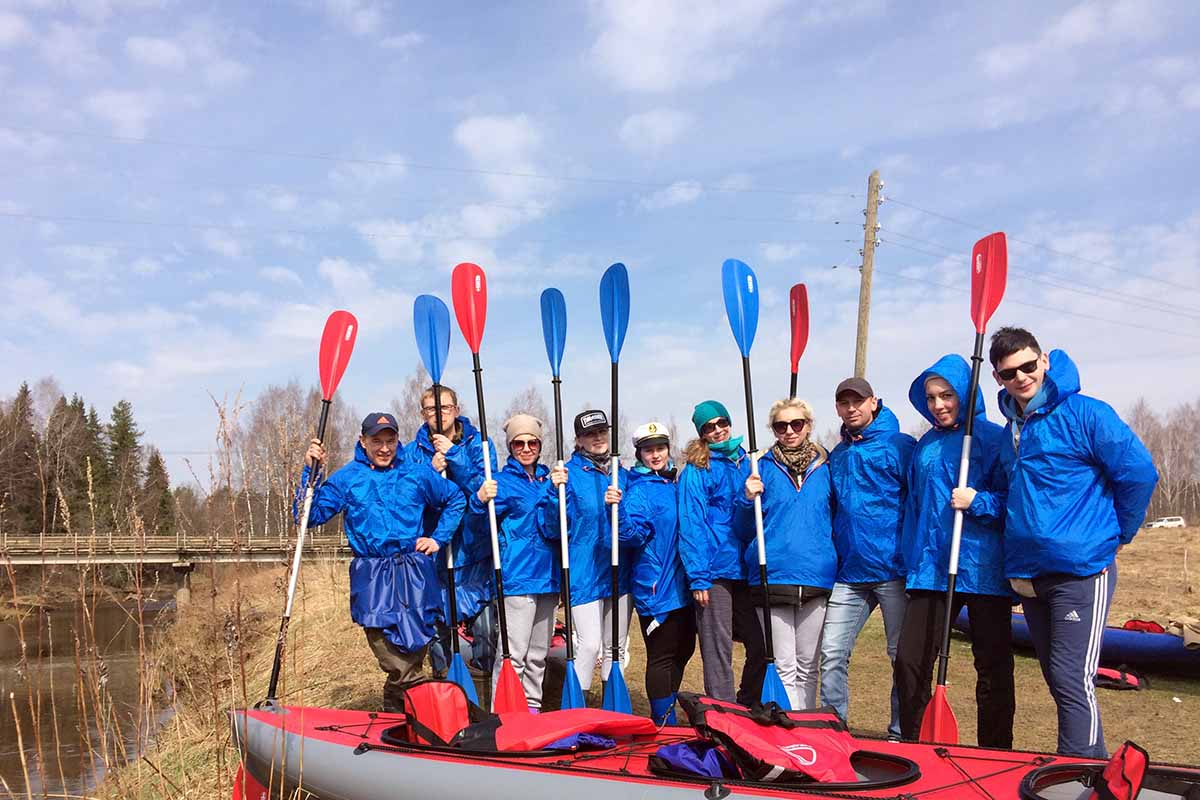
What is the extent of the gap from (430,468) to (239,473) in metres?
1.50

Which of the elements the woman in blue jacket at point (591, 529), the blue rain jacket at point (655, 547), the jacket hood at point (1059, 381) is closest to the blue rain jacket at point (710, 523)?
the blue rain jacket at point (655, 547)

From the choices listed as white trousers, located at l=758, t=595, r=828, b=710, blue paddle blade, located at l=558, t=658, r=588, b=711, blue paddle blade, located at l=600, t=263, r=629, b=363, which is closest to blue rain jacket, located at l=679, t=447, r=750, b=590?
white trousers, located at l=758, t=595, r=828, b=710

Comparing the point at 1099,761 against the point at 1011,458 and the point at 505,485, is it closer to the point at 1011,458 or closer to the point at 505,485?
the point at 1011,458

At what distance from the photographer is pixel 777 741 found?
2459 millimetres

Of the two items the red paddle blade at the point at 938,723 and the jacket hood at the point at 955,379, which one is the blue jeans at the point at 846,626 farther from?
the jacket hood at the point at 955,379

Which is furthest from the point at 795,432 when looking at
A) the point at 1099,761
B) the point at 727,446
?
the point at 1099,761

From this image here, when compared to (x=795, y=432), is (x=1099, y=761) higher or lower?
lower

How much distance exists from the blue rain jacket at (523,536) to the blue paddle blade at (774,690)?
1165 millimetres

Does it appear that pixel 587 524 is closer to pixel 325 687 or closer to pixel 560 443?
pixel 560 443

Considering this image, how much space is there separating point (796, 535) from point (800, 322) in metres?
1.72

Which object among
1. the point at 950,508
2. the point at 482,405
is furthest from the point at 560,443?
the point at 950,508

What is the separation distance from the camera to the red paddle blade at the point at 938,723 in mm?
3146

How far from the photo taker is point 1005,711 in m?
3.26

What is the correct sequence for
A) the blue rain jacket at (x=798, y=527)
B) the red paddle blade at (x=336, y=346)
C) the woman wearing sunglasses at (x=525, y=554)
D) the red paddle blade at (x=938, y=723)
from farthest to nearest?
the red paddle blade at (x=336, y=346), the woman wearing sunglasses at (x=525, y=554), the blue rain jacket at (x=798, y=527), the red paddle blade at (x=938, y=723)
